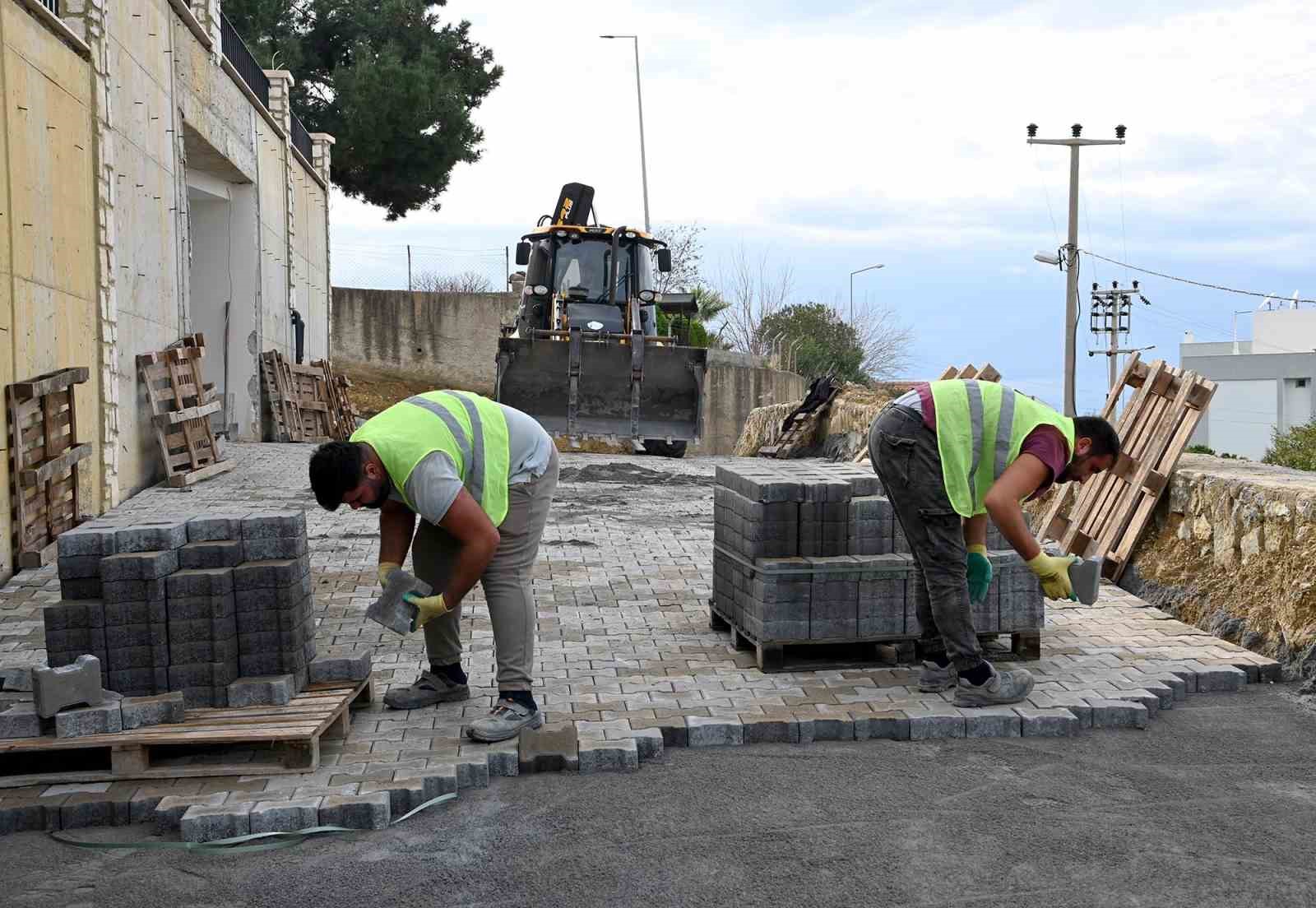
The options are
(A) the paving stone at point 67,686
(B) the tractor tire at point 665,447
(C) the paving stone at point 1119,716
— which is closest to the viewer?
(A) the paving stone at point 67,686

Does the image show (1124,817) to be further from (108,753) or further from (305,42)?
(305,42)

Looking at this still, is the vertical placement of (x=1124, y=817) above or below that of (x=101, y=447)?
below

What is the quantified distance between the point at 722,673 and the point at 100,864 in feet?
9.82

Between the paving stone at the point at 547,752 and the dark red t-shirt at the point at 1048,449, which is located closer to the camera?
the paving stone at the point at 547,752

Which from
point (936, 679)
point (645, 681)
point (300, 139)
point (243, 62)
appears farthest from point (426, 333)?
point (936, 679)

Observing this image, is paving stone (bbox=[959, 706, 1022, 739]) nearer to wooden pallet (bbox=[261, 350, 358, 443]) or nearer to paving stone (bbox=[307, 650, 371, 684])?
paving stone (bbox=[307, 650, 371, 684])

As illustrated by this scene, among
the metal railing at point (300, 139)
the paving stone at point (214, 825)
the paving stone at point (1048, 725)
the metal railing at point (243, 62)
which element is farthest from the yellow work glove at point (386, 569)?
the metal railing at point (300, 139)

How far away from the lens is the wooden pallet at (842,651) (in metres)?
6.14

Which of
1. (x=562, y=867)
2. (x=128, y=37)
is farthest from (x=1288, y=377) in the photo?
(x=562, y=867)

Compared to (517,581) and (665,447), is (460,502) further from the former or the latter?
(665,447)

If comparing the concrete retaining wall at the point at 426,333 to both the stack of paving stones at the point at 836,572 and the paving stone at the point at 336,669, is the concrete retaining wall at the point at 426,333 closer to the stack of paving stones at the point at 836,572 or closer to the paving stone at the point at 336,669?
the stack of paving stones at the point at 836,572

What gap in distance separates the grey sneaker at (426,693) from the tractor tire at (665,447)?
48.3 feet

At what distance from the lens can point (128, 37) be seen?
12156mm

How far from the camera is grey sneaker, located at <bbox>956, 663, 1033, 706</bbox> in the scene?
5.50 m
